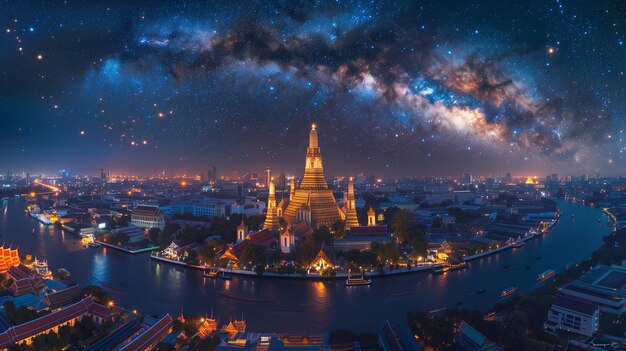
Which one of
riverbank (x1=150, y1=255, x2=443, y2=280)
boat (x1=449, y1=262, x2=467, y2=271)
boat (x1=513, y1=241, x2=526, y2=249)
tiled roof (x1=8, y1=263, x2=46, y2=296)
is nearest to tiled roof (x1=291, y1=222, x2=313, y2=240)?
riverbank (x1=150, y1=255, x2=443, y2=280)

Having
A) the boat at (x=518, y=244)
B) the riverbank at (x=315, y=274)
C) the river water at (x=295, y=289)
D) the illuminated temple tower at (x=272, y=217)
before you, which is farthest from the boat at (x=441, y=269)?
the illuminated temple tower at (x=272, y=217)

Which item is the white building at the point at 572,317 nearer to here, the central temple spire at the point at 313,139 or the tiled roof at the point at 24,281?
the tiled roof at the point at 24,281

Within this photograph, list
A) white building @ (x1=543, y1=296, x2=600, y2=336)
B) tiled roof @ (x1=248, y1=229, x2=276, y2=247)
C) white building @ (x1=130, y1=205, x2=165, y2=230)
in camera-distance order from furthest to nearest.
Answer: white building @ (x1=130, y1=205, x2=165, y2=230) → tiled roof @ (x1=248, y1=229, x2=276, y2=247) → white building @ (x1=543, y1=296, x2=600, y2=336)

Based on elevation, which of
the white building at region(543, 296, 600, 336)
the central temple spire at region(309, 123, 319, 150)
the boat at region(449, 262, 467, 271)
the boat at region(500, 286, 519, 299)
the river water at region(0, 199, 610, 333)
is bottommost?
the river water at region(0, 199, 610, 333)

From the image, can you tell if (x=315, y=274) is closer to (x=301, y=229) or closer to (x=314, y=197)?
(x=301, y=229)

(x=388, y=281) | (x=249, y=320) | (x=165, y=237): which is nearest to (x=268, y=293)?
(x=249, y=320)

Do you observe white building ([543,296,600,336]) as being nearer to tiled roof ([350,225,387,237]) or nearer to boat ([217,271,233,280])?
tiled roof ([350,225,387,237])

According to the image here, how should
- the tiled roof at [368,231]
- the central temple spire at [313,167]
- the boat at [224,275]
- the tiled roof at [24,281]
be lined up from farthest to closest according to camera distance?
the central temple spire at [313,167] → the tiled roof at [368,231] → the boat at [224,275] → the tiled roof at [24,281]
